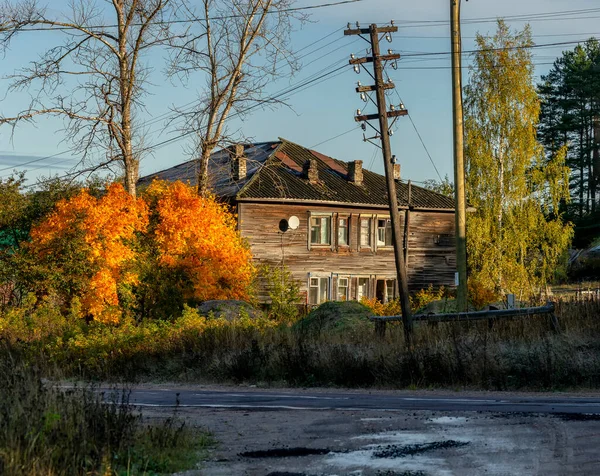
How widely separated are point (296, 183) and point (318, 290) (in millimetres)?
5939

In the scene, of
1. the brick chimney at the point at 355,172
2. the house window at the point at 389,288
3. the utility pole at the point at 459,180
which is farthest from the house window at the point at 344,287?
the utility pole at the point at 459,180

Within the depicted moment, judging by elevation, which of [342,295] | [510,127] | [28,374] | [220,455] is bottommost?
[220,455]

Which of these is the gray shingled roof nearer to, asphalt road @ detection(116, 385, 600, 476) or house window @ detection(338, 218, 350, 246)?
house window @ detection(338, 218, 350, 246)

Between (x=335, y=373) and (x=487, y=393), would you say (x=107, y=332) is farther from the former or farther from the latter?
(x=487, y=393)

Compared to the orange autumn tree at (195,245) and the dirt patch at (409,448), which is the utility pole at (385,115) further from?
the dirt patch at (409,448)

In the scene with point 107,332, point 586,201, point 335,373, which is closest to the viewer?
point 335,373

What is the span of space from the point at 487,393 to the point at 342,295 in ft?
122

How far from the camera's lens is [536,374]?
18906mm

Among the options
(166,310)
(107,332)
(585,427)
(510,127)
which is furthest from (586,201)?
(585,427)

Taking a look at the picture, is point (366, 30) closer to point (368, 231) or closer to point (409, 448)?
point (409, 448)

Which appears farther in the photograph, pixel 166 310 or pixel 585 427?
pixel 166 310

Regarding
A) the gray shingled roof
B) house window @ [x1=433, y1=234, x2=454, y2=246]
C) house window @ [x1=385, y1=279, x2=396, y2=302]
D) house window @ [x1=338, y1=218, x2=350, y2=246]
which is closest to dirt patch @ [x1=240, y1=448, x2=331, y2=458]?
the gray shingled roof

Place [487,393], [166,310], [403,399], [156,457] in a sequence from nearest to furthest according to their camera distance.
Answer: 1. [156,457]
2. [403,399]
3. [487,393]
4. [166,310]

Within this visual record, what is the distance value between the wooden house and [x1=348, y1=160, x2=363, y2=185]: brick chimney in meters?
0.06
